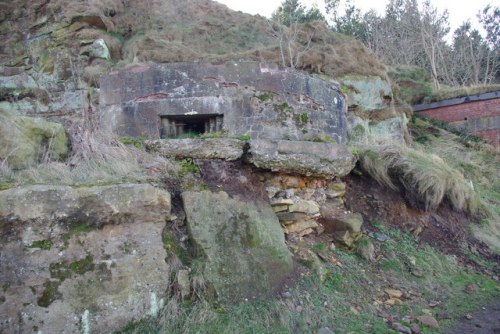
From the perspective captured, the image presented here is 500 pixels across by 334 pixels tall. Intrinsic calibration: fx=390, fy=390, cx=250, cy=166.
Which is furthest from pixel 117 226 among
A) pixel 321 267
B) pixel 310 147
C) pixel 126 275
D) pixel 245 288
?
pixel 310 147

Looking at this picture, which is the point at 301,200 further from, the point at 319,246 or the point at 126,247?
the point at 126,247

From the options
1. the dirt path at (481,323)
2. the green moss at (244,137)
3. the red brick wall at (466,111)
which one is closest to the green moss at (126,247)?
the green moss at (244,137)

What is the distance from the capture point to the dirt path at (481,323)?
13.0ft

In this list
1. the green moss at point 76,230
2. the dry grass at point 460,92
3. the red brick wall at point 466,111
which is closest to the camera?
the green moss at point 76,230

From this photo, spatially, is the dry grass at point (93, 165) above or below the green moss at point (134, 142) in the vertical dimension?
below

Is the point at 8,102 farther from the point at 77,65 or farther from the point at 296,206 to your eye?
the point at 296,206

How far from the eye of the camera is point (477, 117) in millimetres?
13406

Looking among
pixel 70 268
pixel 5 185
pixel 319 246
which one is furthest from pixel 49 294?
pixel 319 246

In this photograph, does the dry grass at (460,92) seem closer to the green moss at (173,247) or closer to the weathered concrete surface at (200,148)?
the weathered concrete surface at (200,148)

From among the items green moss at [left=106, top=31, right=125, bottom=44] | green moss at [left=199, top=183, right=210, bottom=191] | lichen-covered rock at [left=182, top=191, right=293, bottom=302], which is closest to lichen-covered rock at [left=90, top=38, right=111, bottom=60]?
green moss at [left=106, top=31, right=125, bottom=44]

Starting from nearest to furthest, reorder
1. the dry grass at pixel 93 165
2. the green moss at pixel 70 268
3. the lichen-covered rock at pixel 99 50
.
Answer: the green moss at pixel 70 268, the dry grass at pixel 93 165, the lichen-covered rock at pixel 99 50

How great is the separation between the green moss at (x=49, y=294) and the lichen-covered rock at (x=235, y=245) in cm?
127

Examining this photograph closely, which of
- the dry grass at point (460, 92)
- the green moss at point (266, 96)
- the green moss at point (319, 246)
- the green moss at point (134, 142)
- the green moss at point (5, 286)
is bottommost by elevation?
the green moss at point (319, 246)

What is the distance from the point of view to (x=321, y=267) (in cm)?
445
